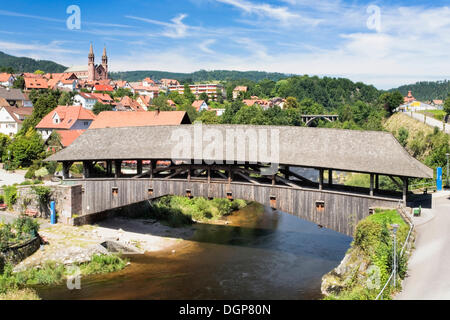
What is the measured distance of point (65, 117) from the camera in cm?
5978

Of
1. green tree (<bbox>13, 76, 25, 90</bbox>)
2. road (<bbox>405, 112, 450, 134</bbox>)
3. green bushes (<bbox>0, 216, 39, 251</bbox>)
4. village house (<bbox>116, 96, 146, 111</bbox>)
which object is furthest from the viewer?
green tree (<bbox>13, 76, 25, 90</bbox>)

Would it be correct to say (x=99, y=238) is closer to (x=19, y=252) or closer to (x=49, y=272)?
(x=49, y=272)

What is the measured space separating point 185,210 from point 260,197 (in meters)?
13.0

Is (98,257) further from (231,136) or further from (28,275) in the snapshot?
(231,136)

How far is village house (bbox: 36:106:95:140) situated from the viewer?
2292 inches

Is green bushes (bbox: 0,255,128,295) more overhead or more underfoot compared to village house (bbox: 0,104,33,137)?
Answer: more underfoot

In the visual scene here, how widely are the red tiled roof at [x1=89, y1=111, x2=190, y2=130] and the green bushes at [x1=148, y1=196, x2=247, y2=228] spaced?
11857 mm

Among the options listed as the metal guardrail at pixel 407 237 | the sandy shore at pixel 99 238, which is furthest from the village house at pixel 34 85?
the metal guardrail at pixel 407 237

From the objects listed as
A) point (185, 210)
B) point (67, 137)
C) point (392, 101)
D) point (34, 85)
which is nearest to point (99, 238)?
point (185, 210)

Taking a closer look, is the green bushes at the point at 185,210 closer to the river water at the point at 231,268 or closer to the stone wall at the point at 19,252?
the river water at the point at 231,268

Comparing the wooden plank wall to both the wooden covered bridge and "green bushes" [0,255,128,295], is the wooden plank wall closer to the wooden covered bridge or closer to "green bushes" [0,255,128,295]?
the wooden covered bridge

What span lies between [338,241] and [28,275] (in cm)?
2001

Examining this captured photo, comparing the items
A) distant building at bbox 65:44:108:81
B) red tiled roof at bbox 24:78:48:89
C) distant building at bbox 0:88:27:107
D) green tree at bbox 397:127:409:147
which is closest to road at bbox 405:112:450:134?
green tree at bbox 397:127:409:147
